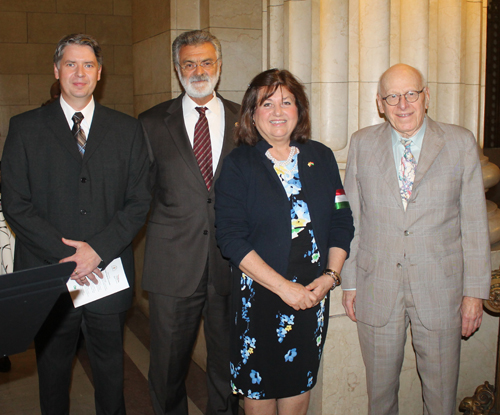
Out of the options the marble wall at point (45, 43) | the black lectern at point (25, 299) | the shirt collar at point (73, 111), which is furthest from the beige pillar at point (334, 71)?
the marble wall at point (45, 43)

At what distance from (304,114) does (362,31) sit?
81cm

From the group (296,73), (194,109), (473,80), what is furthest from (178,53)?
(473,80)

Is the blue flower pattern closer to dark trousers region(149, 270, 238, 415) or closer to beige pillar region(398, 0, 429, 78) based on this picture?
dark trousers region(149, 270, 238, 415)

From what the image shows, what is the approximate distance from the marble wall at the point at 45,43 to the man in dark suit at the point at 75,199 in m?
3.43

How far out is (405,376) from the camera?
10.0 feet

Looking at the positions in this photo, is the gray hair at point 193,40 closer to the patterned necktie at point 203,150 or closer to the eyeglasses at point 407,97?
the patterned necktie at point 203,150

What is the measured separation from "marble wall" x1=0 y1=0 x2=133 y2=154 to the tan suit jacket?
4.28 m

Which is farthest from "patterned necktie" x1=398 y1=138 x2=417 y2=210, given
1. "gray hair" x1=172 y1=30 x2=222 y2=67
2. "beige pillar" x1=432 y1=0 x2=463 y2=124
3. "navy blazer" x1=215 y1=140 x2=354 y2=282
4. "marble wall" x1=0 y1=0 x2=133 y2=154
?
"marble wall" x1=0 y1=0 x2=133 y2=154

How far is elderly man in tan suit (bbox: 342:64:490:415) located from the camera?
→ 7.88 ft

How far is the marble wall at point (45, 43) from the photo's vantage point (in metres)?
5.85

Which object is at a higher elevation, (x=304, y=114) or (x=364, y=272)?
(x=304, y=114)

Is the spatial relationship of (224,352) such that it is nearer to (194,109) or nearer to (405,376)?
(405,376)

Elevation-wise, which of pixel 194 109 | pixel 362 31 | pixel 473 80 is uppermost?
pixel 362 31

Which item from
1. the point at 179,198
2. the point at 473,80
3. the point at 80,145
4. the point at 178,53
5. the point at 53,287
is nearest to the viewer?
the point at 53,287
